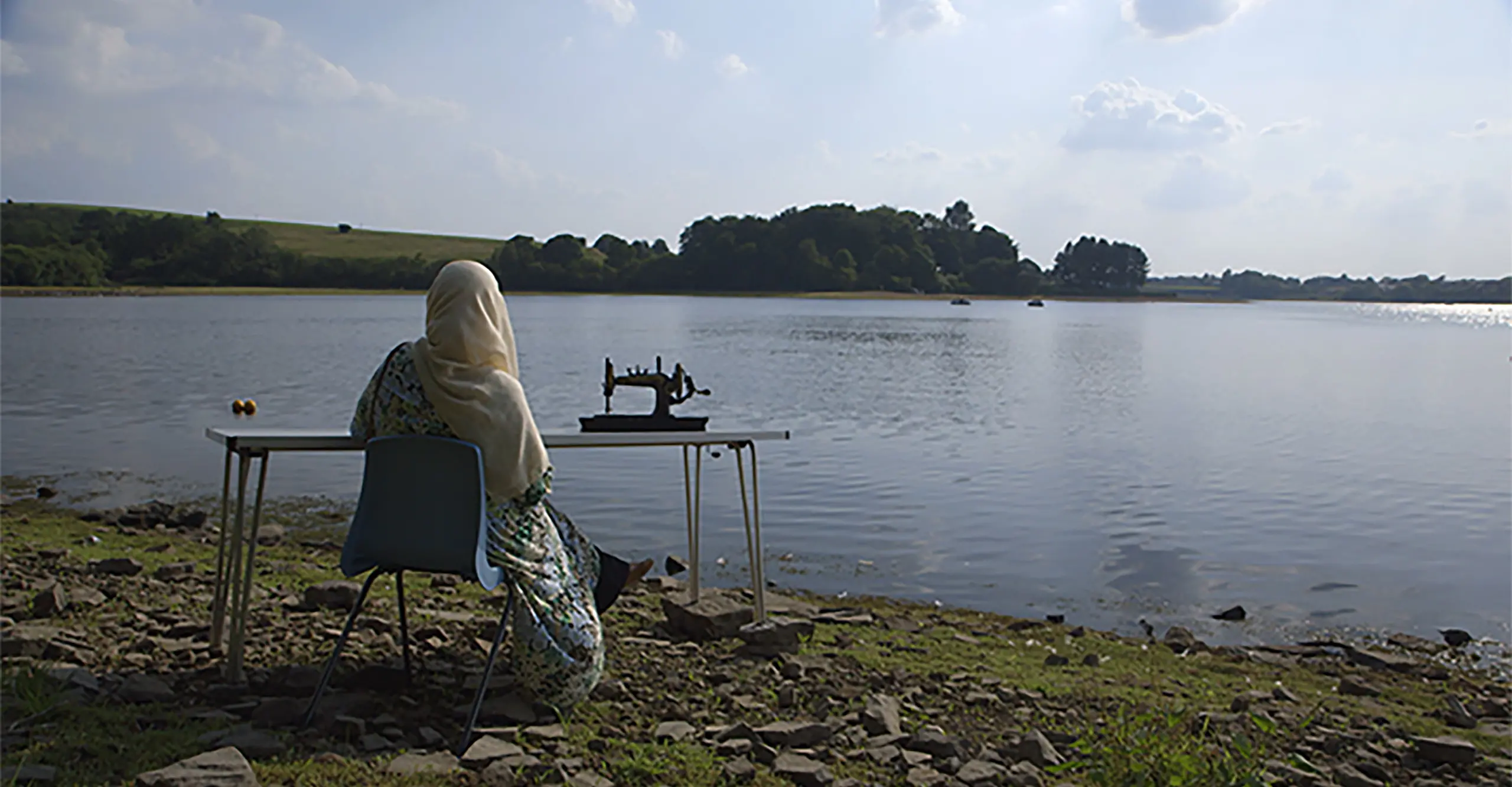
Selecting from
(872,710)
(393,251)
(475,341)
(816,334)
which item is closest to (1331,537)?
(872,710)

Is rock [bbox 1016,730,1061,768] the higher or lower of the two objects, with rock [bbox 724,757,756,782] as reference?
lower

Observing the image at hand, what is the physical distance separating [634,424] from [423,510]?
188 centimetres

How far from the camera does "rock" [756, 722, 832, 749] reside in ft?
14.1

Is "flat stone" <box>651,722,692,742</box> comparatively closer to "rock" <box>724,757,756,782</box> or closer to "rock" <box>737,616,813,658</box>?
"rock" <box>724,757,756,782</box>

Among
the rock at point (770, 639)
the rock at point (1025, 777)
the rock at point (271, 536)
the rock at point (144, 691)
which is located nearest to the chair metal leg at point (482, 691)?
the rock at point (144, 691)

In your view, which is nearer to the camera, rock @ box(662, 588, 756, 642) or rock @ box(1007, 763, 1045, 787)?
rock @ box(1007, 763, 1045, 787)

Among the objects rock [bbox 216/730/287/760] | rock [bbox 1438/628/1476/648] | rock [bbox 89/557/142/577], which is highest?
rock [bbox 216/730/287/760]

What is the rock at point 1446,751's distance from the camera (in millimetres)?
4645

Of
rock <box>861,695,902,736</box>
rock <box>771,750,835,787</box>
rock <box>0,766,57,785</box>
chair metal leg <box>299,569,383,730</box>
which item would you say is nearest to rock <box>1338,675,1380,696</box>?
rock <box>861,695,902,736</box>

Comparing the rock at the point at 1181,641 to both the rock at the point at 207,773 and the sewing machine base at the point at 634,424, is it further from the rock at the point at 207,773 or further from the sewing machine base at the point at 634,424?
the rock at the point at 207,773

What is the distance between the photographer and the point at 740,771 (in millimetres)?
3990

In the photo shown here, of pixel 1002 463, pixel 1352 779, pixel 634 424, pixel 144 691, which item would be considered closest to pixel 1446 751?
pixel 1352 779

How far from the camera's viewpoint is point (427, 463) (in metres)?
4.18

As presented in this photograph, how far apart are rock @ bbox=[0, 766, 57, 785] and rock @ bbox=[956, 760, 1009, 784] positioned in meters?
2.74
